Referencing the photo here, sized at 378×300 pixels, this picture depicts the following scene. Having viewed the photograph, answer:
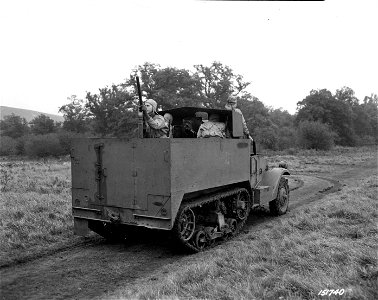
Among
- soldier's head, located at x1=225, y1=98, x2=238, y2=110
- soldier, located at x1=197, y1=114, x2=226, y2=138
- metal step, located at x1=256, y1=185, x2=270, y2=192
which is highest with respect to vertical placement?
soldier's head, located at x1=225, y1=98, x2=238, y2=110

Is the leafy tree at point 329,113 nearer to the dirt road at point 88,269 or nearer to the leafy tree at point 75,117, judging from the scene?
the leafy tree at point 75,117

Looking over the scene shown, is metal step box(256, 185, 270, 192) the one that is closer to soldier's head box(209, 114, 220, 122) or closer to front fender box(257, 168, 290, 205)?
front fender box(257, 168, 290, 205)

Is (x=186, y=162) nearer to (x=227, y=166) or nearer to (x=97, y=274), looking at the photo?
(x=227, y=166)

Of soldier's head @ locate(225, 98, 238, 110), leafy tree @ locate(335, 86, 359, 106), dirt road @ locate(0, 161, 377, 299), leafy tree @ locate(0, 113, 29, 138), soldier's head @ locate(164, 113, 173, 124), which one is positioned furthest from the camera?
leafy tree @ locate(335, 86, 359, 106)

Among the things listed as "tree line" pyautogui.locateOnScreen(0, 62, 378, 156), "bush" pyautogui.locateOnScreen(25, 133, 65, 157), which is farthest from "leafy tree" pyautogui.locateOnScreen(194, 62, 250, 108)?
"bush" pyautogui.locateOnScreen(25, 133, 65, 157)

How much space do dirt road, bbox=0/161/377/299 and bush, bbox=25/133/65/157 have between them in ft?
120

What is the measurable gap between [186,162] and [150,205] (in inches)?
34.0

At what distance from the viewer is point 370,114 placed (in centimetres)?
7781

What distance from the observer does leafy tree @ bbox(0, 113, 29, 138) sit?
199ft

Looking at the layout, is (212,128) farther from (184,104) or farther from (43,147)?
(43,147)

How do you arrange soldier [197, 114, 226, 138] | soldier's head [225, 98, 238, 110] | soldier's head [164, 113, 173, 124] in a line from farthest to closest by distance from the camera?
soldier's head [225, 98, 238, 110]
soldier's head [164, 113, 173, 124]
soldier [197, 114, 226, 138]

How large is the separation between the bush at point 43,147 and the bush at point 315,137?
94.1 ft

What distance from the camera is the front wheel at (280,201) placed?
9.58m

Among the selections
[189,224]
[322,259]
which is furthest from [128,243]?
[322,259]
